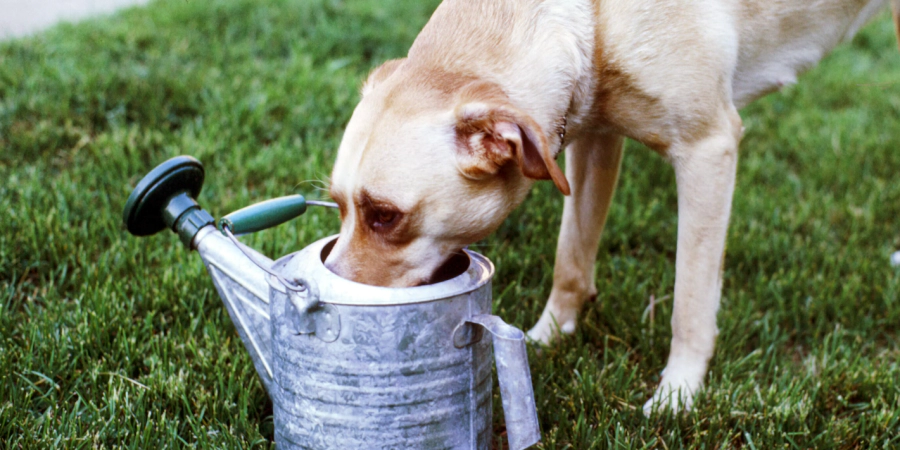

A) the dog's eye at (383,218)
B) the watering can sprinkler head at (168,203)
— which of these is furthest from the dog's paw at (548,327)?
the watering can sprinkler head at (168,203)

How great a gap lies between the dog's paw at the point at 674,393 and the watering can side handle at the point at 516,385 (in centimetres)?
70

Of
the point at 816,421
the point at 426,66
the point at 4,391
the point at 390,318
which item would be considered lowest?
the point at 816,421

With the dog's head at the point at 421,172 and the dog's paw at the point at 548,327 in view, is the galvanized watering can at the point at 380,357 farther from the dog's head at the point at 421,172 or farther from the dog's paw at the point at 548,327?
the dog's paw at the point at 548,327

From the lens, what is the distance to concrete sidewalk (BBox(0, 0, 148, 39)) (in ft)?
19.5

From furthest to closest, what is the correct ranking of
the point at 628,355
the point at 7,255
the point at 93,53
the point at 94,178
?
the point at 93,53
the point at 94,178
the point at 7,255
the point at 628,355

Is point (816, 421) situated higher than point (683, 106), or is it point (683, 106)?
point (683, 106)

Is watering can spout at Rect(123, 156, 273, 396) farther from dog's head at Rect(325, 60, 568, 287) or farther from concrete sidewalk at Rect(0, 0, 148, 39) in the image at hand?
concrete sidewalk at Rect(0, 0, 148, 39)

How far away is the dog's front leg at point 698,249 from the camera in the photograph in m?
2.39

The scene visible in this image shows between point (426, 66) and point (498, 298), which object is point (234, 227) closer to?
point (426, 66)

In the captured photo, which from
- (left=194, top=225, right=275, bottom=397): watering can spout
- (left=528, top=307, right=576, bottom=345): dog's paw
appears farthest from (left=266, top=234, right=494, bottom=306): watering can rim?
(left=528, top=307, right=576, bottom=345): dog's paw

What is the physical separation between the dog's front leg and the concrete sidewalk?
483 centimetres

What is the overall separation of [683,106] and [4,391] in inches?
81.0

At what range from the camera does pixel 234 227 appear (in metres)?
2.00

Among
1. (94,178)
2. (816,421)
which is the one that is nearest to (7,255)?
(94,178)
